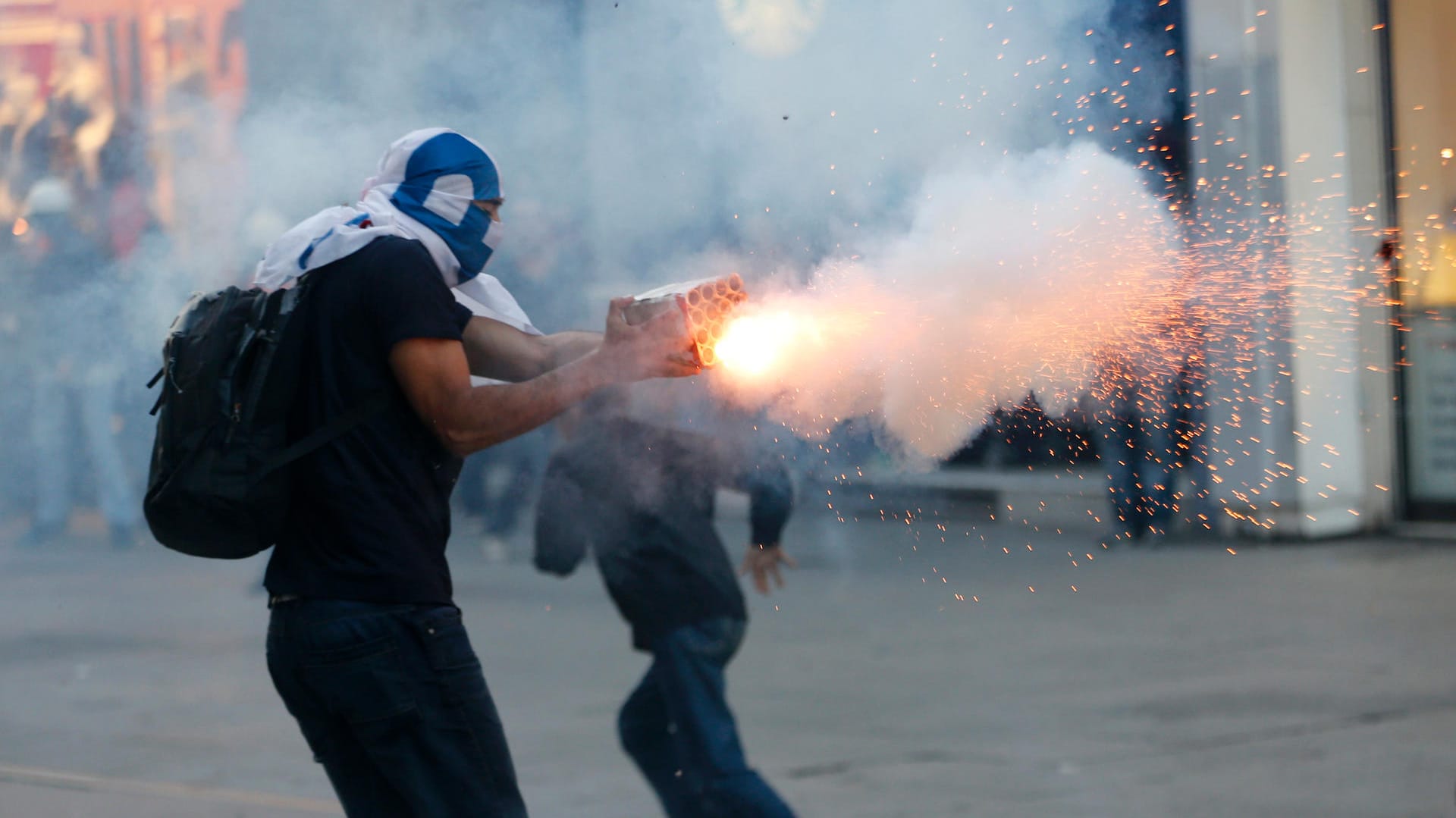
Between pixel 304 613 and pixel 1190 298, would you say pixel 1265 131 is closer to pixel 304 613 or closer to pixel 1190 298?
pixel 1190 298

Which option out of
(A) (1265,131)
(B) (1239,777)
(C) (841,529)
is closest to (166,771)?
(C) (841,529)

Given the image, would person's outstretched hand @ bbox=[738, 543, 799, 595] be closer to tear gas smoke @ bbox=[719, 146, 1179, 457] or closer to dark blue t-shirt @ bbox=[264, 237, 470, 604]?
tear gas smoke @ bbox=[719, 146, 1179, 457]

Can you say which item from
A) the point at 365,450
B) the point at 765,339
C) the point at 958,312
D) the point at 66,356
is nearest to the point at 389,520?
the point at 365,450

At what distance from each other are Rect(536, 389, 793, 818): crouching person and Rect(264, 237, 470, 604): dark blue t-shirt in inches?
43.1

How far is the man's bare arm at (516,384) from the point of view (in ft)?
7.38

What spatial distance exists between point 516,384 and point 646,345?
21 centimetres

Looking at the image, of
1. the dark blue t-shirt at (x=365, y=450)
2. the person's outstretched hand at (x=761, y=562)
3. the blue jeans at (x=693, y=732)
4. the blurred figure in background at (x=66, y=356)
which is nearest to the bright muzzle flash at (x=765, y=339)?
the person's outstretched hand at (x=761, y=562)

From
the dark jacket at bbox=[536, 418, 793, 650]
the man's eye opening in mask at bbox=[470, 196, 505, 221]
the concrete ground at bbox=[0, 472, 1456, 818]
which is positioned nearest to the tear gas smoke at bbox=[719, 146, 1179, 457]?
the dark jacket at bbox=[536, 418, 793, 650]

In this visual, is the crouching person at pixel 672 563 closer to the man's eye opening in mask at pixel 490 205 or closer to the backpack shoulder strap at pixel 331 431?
the man's eye opening in mask at pixel 490 205

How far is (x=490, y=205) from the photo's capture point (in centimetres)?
253

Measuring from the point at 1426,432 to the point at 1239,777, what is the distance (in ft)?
14.3

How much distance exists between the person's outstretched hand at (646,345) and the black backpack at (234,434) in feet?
1.18

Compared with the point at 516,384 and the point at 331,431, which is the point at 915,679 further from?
the point at 331,431

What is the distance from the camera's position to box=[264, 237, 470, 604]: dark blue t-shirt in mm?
2234
